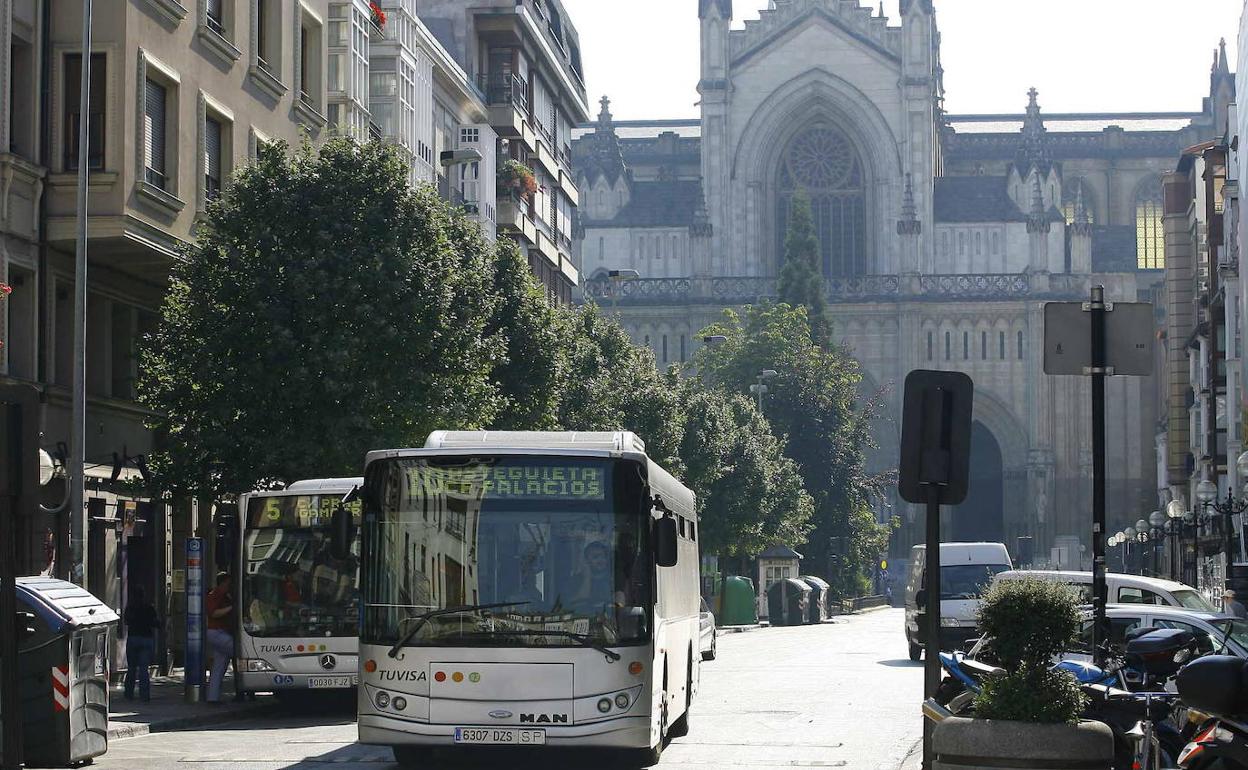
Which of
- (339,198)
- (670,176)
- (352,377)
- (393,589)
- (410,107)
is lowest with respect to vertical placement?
(393,589)

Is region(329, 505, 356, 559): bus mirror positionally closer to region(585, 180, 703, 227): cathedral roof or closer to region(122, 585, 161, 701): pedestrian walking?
region(122, 585, 161, 701): pedestrian walking

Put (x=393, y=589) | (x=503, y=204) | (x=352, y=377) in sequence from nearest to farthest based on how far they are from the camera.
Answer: (x=393, y=589) < (x=352, y=377) < (x=503, y=204)

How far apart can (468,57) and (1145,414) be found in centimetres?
5105

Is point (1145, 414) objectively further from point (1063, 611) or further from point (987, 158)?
point (1063, 611)

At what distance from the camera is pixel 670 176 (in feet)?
353

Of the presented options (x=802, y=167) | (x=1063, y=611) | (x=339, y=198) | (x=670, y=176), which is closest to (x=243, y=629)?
(x=339, y=198)

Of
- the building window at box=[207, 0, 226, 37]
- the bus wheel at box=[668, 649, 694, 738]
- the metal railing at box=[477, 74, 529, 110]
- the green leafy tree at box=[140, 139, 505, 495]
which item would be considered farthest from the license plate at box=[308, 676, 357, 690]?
the metal railing at box=[477, 74, 529, 110]

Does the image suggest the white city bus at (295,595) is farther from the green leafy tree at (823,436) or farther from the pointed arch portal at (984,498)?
the pointed arch portal at (984,498)

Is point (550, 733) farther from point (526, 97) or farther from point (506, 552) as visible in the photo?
point (526, 97)

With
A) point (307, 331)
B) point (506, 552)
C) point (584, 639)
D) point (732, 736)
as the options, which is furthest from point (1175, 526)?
point (506, 552)

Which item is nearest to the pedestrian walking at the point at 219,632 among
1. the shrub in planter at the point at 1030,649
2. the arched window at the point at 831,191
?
the shrub in planter at the point at 1030,649

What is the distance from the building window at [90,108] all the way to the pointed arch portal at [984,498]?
72293 mm

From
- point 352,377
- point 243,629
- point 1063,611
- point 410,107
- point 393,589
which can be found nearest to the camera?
point 1063,611

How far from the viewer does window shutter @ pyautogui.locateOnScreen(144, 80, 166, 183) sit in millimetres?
29734
